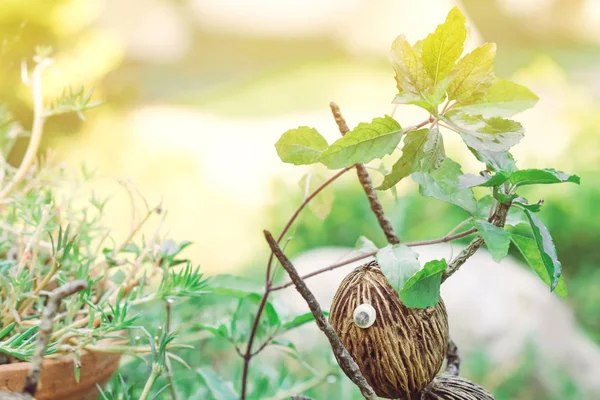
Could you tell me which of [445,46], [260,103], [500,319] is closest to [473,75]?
[445,46]

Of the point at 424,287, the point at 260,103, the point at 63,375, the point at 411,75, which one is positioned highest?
the point at 260,103

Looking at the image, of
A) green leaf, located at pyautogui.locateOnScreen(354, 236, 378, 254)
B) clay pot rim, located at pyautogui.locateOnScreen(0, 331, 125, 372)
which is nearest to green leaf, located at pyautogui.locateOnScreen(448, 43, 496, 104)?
green leaf, located at pyautogui.locateOnScreen(354, 236, 378, 254)

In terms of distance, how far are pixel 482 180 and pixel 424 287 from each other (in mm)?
66

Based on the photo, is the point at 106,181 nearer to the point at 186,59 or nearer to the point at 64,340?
the point at 186,59

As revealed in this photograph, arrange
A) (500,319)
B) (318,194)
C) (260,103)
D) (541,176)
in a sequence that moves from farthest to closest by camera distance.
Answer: (260,103)
(500,319)
(318,194)
(541,176)

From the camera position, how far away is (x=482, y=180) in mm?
332

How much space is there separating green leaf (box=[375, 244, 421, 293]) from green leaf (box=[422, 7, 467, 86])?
0.10m

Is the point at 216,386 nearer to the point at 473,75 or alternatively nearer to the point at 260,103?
the point at 473,75

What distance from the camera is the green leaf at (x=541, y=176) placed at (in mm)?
320

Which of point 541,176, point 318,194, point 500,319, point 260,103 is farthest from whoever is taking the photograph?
point 260,103

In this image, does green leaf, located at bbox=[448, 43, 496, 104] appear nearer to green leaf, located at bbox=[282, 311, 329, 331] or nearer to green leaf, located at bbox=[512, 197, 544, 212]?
green leaf, located at bbox=[512, 197, 544, 212]

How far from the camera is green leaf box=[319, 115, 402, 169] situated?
0.34 m

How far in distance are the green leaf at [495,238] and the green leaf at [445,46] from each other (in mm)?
84

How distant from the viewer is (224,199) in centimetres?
295
